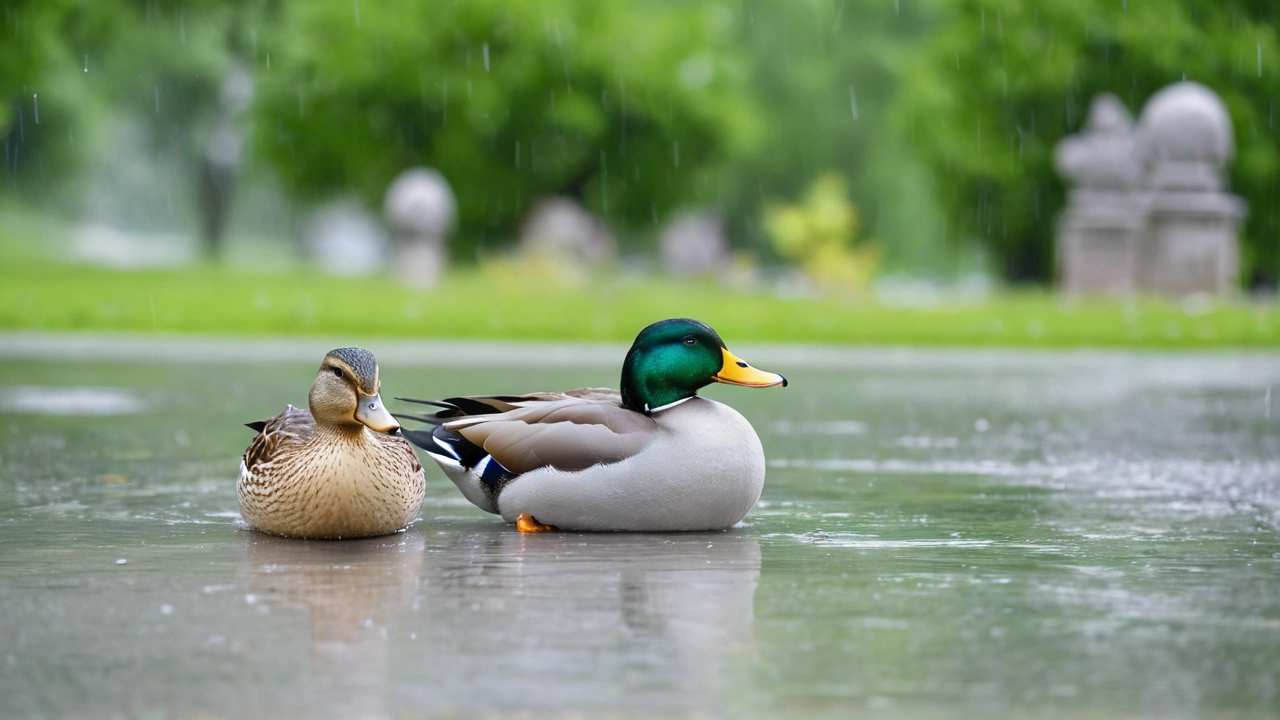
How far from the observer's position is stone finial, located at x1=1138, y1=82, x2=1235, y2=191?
3083 cm

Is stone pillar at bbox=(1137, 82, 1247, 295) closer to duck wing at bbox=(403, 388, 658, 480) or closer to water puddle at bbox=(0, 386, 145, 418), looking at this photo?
water puddle at bbox=(0, 386, 145, 418)

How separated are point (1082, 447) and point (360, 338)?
14.0m

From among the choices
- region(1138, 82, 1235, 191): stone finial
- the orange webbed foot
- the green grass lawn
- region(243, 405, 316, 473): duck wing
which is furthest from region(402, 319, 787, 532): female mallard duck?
region(1138, 82, 1235, 191): stone finial

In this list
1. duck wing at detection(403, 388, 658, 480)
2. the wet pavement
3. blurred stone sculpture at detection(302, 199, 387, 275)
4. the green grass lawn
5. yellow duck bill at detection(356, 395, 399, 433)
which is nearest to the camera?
the wet pavement

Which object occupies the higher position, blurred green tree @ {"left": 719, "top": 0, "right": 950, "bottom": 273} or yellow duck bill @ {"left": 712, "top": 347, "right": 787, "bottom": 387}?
blurred green tree @ {"left": 719, "top": 0, "right": 950, "bottom": 273}

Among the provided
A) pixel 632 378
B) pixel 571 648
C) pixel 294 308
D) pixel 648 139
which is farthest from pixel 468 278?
pixel 571 648

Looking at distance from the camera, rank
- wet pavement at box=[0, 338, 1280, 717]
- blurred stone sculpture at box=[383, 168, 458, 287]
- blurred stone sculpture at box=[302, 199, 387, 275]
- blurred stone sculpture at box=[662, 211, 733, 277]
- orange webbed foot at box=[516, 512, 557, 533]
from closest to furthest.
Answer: wet pavement at box=[0, 338, 1280, 717] → orange webbed foot at box=[516, 512, 557, 533] → blurred stone sculpture at box=[383, 168, 458, 287] → blurred stone sculpture at box=[662, 211, 733, 277] → blurred stone sculpture at box=[302, 199, 387, 275]

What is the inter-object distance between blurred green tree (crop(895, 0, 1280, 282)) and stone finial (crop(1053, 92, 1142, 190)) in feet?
22.7

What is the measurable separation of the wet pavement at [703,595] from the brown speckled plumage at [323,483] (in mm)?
109

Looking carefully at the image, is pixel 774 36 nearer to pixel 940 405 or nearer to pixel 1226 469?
pixel 940 405

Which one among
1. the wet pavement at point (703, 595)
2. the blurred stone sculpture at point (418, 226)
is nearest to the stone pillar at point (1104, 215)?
the blurred stone sculpture at point (418, 226)

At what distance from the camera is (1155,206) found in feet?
103

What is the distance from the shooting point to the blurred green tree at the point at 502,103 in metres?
42.1

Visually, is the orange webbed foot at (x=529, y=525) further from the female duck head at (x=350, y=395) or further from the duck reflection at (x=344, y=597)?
the female duck head at (x=350, y=395)
